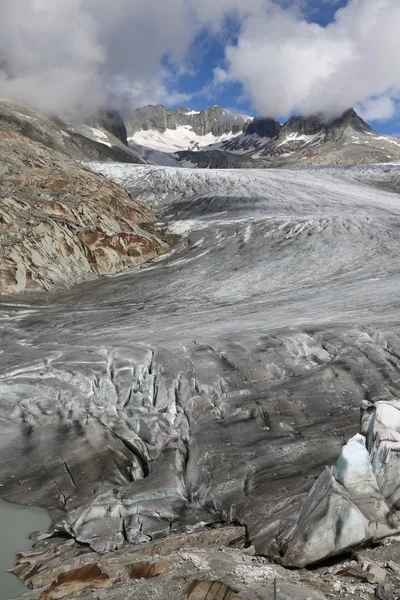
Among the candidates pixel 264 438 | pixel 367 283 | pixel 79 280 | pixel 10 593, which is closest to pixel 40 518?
pixel 10 593

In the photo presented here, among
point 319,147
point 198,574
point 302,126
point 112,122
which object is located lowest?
point 198,574

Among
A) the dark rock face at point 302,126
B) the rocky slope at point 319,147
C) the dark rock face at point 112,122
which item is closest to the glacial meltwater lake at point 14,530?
the rocky slope at point 319,147

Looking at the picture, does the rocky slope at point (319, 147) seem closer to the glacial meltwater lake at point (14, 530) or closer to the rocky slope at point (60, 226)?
the rocky slope at point (60, 226)

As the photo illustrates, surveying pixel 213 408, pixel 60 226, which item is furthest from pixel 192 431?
pixel 60 226

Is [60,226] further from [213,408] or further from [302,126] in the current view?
[302,126]

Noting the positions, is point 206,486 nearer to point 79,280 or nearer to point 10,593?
point 10,593
